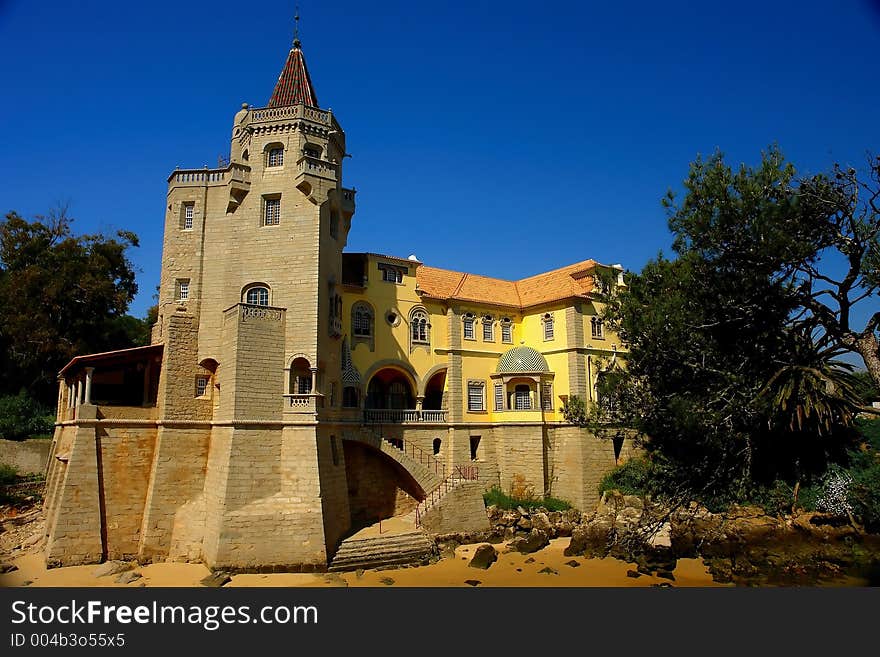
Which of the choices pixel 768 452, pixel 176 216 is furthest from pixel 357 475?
pixel 768 452

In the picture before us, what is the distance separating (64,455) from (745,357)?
25969mm

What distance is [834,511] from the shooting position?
2486cm

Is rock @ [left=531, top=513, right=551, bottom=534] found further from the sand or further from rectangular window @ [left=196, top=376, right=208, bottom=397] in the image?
rectangular window @ [left=196, top=376, right=208, bottom=397]

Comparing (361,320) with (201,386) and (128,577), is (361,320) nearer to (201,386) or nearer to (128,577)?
(201,386)

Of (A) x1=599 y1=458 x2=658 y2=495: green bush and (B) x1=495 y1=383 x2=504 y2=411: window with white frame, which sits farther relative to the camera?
(B) x1=495 y1=383 x2=504 y2=411: window with white frame

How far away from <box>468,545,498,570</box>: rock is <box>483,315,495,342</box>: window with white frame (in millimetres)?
13455

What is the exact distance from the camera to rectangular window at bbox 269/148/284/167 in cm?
2669

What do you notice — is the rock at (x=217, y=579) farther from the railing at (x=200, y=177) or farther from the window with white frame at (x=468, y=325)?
the window with white frame at (x=468, y=325)

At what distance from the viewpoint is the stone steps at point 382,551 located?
2303 centimetres

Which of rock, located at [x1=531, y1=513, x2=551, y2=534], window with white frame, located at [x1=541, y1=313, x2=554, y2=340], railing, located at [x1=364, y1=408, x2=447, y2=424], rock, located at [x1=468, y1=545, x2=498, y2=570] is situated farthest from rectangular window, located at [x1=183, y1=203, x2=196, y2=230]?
rock, located at [x1=531, y1=513, x2=551, y2=534]

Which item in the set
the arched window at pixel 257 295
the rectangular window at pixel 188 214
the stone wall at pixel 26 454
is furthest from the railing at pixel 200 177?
the stone wall at pixel 26 454

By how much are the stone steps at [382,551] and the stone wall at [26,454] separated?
18.8 m

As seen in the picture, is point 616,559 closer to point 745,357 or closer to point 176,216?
point 745,357

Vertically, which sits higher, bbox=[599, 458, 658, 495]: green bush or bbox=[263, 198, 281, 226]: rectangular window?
bbox=[263, 198, 281, 226]: rectangular window
